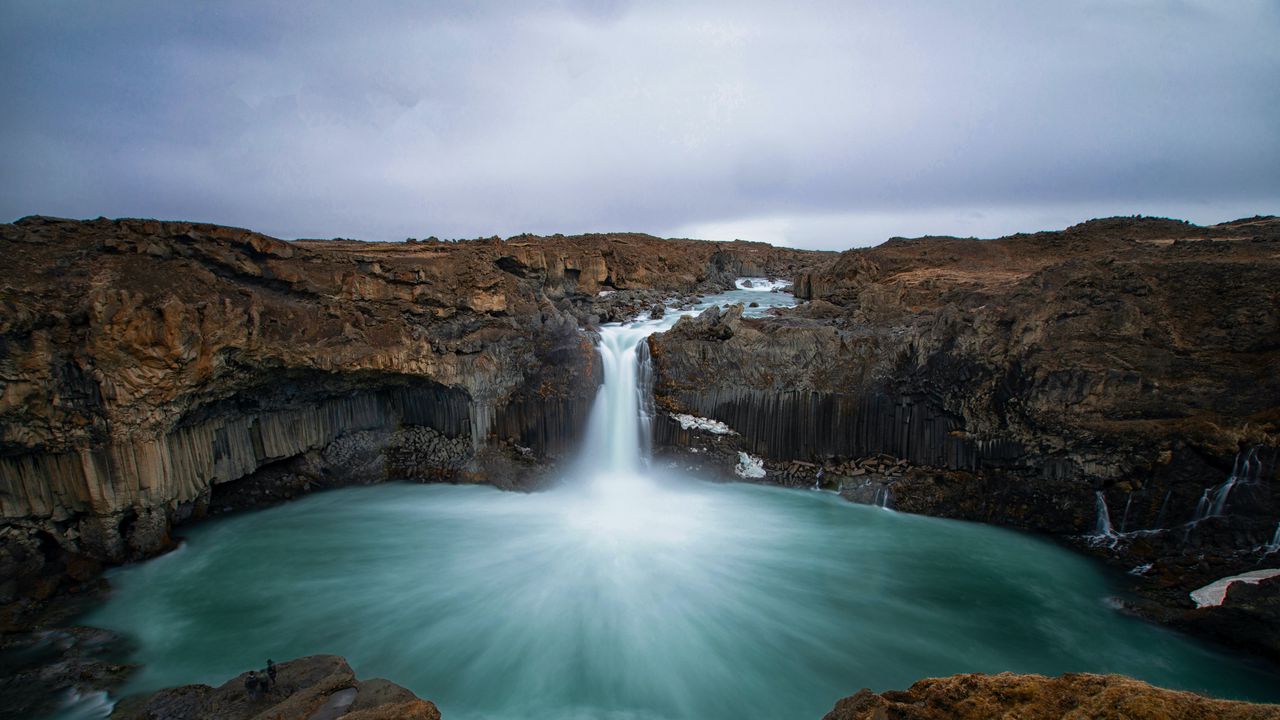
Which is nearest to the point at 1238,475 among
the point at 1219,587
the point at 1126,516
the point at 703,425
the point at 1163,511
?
the point at 1163,511

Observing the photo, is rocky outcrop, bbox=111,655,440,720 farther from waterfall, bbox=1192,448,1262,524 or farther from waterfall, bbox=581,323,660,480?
waterfall, bbox=1192,448,1262,524

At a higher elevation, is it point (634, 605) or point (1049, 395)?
point (1049, 395)

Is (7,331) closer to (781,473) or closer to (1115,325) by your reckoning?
(781,473)

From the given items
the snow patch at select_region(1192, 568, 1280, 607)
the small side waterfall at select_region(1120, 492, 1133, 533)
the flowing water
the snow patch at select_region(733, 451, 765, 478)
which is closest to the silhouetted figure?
the flowing water

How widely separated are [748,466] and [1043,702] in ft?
32.0

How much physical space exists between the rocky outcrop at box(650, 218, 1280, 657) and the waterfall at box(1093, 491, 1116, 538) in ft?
0.07

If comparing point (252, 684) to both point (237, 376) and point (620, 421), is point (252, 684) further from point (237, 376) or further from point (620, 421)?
point (620, 421)

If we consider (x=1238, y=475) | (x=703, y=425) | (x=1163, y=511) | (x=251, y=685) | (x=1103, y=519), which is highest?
(x=703, y=425)

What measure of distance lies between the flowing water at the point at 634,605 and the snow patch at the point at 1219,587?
0.72m

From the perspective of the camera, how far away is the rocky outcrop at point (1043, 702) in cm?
239

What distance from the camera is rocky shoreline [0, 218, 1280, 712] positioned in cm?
827

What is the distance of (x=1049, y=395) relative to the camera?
31.9ft

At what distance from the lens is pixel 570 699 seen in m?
6.59

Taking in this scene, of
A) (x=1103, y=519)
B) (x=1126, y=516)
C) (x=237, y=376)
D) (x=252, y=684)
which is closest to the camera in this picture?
(x=252, y=684)
